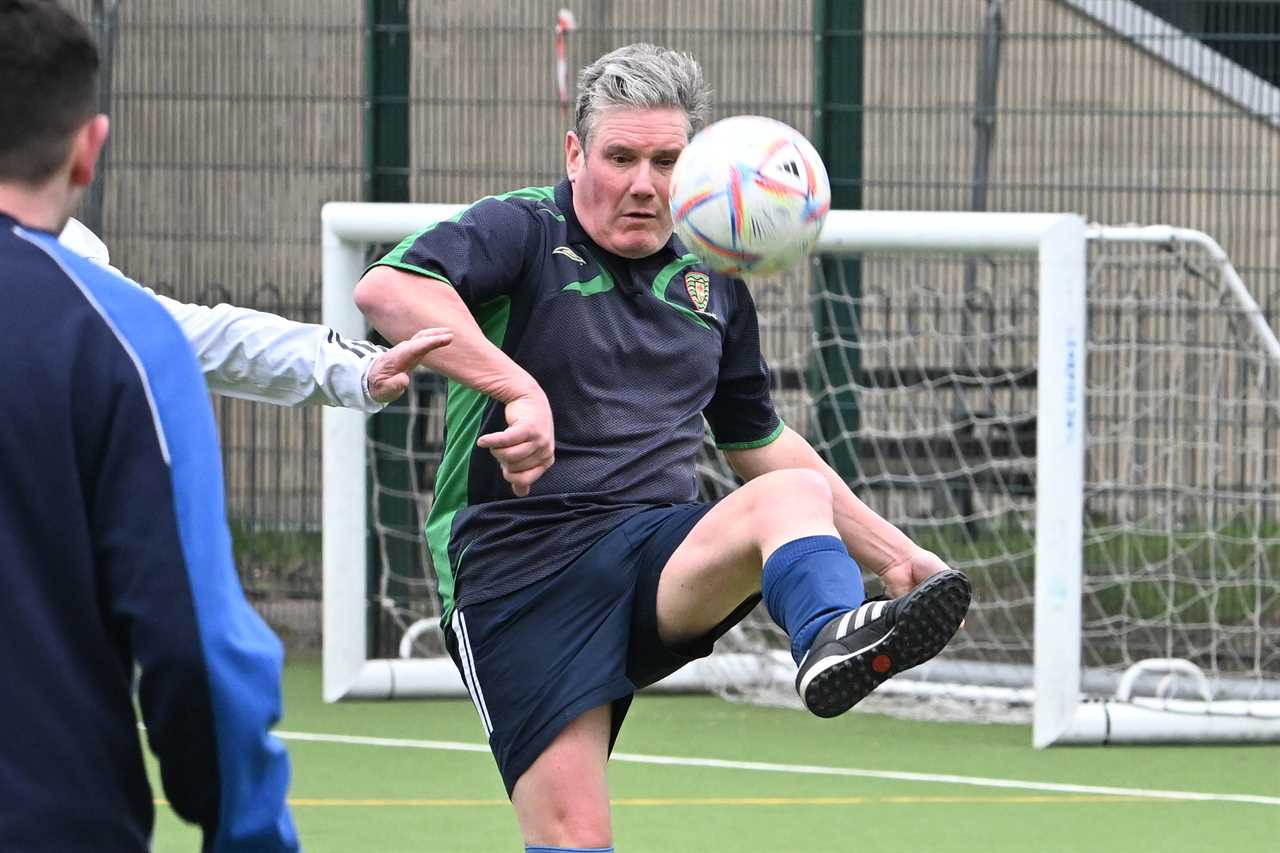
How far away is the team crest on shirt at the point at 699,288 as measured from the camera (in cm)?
418

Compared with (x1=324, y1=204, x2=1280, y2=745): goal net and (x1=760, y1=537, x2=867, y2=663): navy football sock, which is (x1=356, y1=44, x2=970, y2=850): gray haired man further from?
(x1=324, y1=204, x2=1280, y2=745): goal net

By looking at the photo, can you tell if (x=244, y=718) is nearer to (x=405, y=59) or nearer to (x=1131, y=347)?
(x=1131, y=347)

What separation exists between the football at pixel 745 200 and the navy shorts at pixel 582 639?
1.67 feet

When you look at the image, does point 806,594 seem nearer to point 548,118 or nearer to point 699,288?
point 699,288

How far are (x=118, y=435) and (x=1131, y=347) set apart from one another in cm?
654

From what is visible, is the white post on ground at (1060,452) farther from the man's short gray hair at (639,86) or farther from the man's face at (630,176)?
the man's face at (630,176)

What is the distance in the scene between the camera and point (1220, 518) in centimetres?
821

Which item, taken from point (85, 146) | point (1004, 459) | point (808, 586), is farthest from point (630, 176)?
point (1004, 459)

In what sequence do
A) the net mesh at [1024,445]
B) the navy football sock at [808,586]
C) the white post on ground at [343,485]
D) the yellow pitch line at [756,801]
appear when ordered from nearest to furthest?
the navy football sock at [808,586] < the yellow pitch line at [756,801] < the white post on ground at [343,485] < the net mesh at [1024,445]

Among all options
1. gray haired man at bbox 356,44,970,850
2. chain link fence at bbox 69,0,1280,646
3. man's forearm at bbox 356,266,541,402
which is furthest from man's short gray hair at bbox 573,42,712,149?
chain link fence at bbox 69,0,1280,646

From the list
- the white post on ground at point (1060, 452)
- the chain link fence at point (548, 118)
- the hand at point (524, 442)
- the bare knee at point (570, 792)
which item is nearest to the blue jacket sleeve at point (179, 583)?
the hand at point (524, 442)

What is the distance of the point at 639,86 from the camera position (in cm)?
407

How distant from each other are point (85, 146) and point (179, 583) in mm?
484

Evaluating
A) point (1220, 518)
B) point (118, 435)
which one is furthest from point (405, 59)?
point (118, 435)
